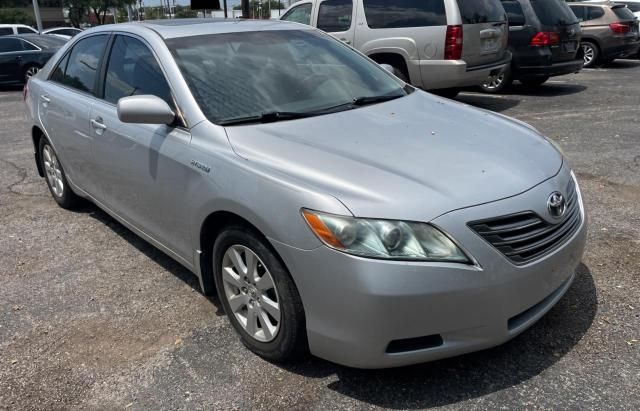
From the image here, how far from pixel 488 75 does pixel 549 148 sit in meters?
5.92

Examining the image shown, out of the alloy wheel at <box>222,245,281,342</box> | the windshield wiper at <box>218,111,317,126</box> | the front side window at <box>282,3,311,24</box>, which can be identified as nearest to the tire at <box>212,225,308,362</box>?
the alloy wheel at <box>222,245,281,342</box>

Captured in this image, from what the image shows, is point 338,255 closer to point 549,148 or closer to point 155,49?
point 549,148

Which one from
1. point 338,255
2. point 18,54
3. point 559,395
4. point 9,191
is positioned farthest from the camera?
point 18,54

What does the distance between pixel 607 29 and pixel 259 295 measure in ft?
44.9

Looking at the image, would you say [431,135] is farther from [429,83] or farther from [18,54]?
[18,54]

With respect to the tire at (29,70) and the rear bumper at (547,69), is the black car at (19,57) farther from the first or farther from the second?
the rear bumper at (547,69)

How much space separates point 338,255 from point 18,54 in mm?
15314

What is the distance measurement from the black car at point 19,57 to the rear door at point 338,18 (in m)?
9.07

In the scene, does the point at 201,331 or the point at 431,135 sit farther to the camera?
the point at 201,331

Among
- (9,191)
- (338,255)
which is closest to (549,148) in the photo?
(338,255)

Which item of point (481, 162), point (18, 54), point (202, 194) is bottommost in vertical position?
point (18, 54)

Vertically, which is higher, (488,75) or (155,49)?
(155,49)

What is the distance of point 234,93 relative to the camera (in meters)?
3.23

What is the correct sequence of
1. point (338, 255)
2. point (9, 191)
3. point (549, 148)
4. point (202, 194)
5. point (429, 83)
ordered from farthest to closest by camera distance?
point (429, 83) < point (9, 191) < point (549, 148) < point (202, 194) < point (338, 255)
